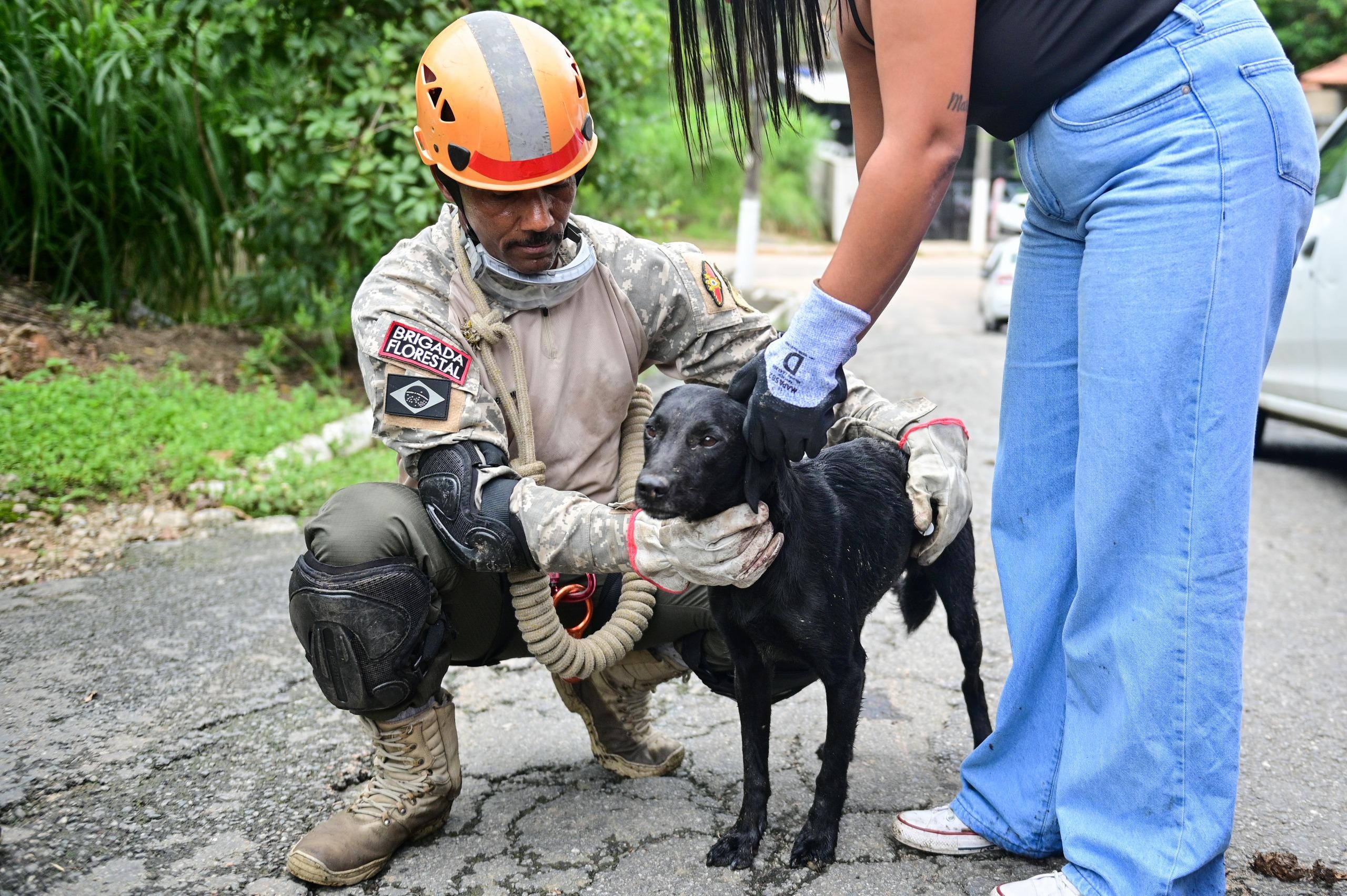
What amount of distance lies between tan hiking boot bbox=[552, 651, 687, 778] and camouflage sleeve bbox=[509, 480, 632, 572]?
21.2 inches

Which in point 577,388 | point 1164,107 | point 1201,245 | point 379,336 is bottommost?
point 577,388

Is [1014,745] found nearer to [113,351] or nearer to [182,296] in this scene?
[113,351]

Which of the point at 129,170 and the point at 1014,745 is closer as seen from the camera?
the point at 1014,745

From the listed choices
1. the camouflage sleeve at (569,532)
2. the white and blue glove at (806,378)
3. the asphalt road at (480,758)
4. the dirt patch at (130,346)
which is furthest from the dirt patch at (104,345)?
the white and blue glove at (806,378)

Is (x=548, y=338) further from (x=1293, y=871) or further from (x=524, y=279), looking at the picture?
(x=1293, y=871)

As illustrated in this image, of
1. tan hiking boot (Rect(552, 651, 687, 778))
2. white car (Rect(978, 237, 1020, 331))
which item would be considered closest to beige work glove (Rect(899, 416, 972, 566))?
tan hiking boot (Rect(552, 651, 687, 778))

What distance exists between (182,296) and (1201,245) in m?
6.56

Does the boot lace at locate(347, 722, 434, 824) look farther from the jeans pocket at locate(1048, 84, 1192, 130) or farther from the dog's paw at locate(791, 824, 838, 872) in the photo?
the jeans pocket at locate(1048, 84, 1192, 130)

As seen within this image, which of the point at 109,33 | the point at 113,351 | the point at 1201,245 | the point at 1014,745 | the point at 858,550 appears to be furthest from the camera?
the point at 109,33

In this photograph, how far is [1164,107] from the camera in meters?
1.73

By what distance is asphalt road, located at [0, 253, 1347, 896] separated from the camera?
2271mm

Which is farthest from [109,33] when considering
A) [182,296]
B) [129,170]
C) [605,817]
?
[605,817]

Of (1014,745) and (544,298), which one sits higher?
(544,298)

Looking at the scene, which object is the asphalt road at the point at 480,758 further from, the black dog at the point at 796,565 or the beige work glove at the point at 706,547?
the beige work glove at the point at 706,547
